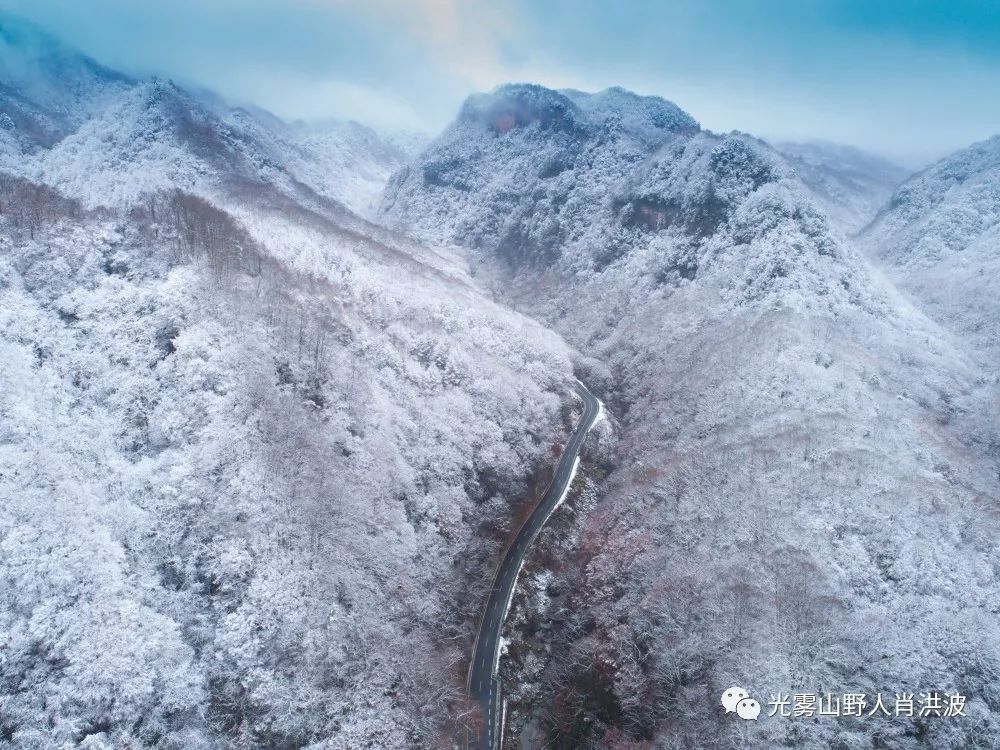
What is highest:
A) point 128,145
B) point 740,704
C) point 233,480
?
point 128,145

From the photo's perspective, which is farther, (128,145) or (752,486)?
(128,145)

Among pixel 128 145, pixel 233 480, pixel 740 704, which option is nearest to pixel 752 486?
pixel 740 704

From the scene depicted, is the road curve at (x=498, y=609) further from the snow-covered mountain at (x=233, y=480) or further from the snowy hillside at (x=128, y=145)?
the snowy hillside at (x=128, y=145)

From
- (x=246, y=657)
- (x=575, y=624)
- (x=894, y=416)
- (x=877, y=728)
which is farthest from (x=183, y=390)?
(x=894, y=416)

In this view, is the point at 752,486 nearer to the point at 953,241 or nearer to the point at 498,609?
the point at 498,609

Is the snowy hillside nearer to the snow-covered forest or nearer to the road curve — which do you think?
the snow-covered forest

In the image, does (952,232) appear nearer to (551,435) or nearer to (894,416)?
(894,416)

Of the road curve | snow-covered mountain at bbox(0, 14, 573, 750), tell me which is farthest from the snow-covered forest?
the road curve
